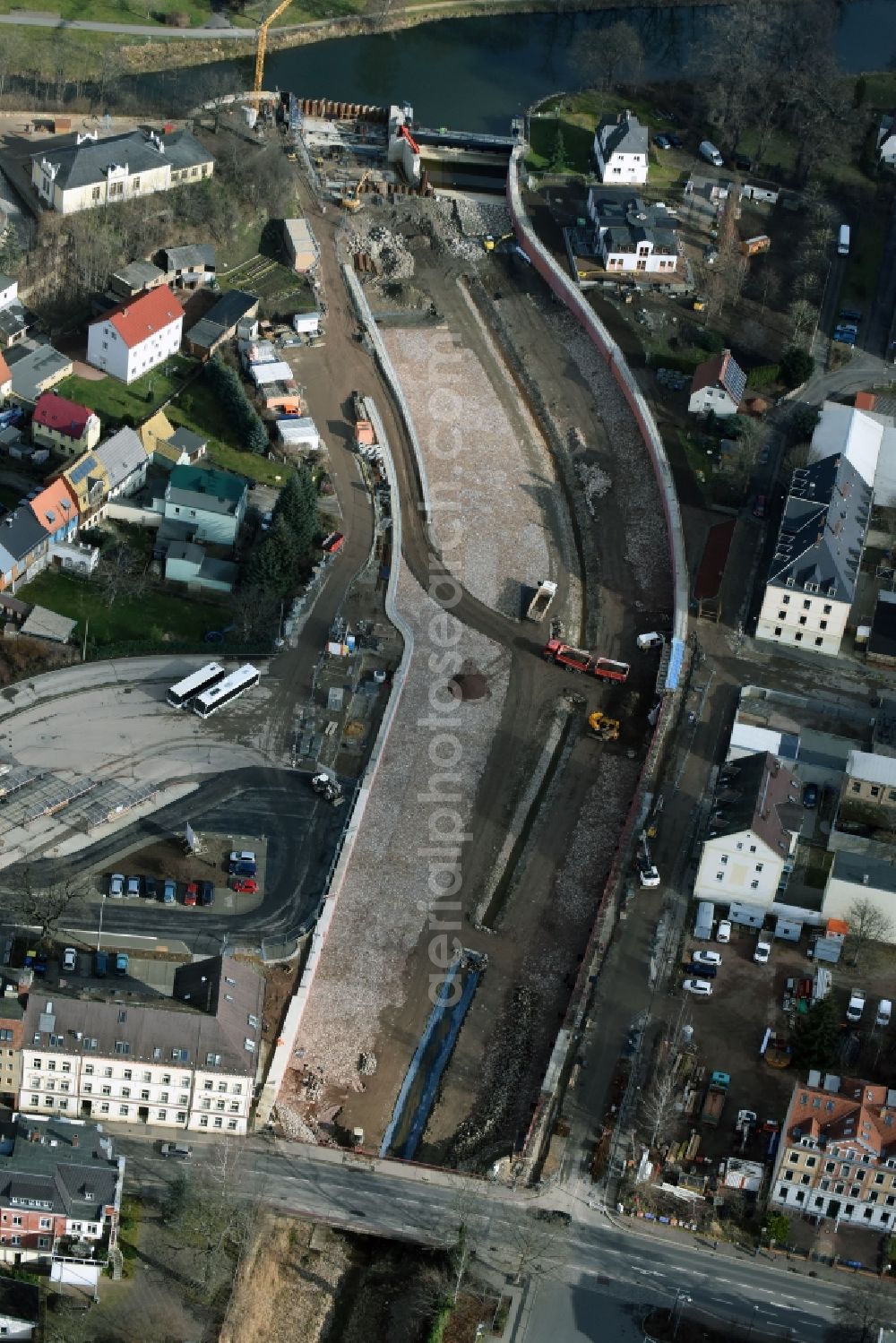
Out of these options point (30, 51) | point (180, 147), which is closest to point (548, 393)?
point (180, 147)

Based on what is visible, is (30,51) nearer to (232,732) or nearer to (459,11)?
(459,11)

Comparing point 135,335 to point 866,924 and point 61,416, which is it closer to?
point 61,416

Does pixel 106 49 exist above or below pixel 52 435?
above

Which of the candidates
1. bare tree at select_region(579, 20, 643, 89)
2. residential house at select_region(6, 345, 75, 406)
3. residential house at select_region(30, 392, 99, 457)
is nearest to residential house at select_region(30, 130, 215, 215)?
residential house at select_region(6, 345, 75, 406)

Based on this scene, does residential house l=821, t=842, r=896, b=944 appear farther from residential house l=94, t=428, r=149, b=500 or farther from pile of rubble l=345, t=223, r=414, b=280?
pile of rubble l=345, t=223, r=414, b=280

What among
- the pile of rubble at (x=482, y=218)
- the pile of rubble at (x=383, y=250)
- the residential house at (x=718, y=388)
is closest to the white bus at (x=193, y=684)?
the residential house at (x=718, y=388)

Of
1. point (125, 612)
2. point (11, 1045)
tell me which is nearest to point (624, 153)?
point (125, 612)
